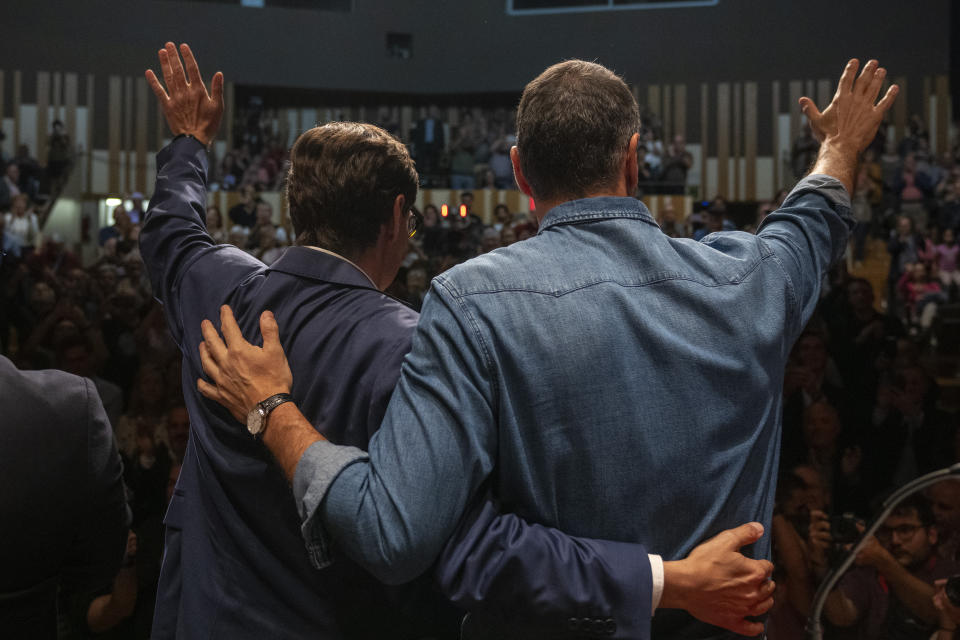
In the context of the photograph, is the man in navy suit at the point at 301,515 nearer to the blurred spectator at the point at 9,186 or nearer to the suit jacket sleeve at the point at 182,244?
the suit jacket sleeve at the point at 182,244

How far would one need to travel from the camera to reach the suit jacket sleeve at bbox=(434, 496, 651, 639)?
3.22 feet

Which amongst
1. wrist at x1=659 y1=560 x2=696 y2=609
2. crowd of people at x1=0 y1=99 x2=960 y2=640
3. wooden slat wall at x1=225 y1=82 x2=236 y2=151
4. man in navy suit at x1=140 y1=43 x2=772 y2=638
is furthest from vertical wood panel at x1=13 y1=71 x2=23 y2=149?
wrist at x1=659 y1=560 x2=696 y2=609

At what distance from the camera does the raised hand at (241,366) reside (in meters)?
1.17

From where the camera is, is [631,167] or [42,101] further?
[42,101]

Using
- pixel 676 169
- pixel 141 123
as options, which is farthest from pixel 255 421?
pixel 141 123

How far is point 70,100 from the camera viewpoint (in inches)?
496

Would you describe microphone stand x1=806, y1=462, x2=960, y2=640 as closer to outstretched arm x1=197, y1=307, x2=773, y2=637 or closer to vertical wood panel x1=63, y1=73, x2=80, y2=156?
outstretched arm x1=197, y1=307, x2=773, y2=637

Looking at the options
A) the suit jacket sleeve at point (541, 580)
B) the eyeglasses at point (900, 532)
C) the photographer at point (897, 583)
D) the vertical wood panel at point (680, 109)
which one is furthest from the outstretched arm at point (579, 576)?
the vertical wood panel at point (680, 109)

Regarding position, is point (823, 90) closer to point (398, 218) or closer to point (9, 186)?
point (9, 186)

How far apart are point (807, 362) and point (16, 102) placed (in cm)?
1123

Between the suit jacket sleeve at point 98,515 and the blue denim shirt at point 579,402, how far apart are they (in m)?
0.40

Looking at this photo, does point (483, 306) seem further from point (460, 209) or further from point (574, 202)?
point (460, 209)

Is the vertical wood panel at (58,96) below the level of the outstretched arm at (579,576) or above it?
above

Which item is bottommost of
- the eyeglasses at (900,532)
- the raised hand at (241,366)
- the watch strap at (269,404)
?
the eyeglasses at (900,532)
